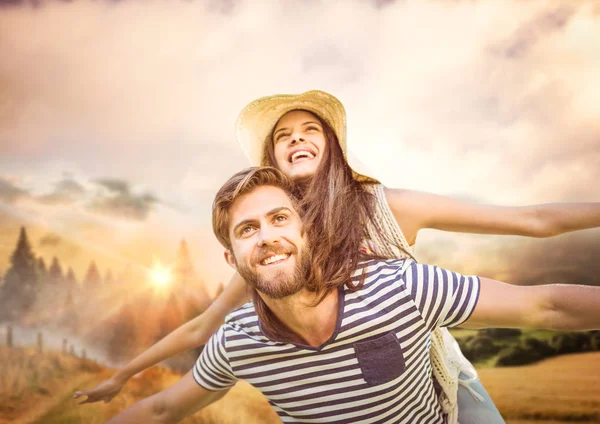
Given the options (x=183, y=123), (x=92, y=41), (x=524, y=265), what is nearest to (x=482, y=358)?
(x=524, y=265)

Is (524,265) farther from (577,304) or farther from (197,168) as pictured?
(197,168)

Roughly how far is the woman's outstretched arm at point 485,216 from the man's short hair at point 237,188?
0.40m

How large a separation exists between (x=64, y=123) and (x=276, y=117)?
3.35 ft

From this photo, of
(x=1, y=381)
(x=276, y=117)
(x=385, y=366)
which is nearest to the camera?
(x=385, y=366)

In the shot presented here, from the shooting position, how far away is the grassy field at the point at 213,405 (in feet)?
6.13

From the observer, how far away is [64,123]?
6.72 feet

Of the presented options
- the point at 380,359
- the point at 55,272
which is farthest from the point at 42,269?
the point at 380,359

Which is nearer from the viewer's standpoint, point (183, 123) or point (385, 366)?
point (385, 366)

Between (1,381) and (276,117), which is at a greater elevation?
(276,117)

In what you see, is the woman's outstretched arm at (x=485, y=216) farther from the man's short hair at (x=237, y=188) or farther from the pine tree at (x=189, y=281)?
the pine tree at (x=189, y=281)

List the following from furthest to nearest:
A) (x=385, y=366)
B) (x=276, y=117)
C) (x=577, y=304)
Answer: (x=276, y=117), (x=385, y=366), (x=577, y=304)

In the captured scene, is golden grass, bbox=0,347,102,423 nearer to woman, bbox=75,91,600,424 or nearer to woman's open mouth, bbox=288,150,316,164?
woman, bbox=75,91,600,424

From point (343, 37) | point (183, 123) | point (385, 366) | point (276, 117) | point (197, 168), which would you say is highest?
point (343, 37)

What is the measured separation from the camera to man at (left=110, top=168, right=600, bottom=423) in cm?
116
